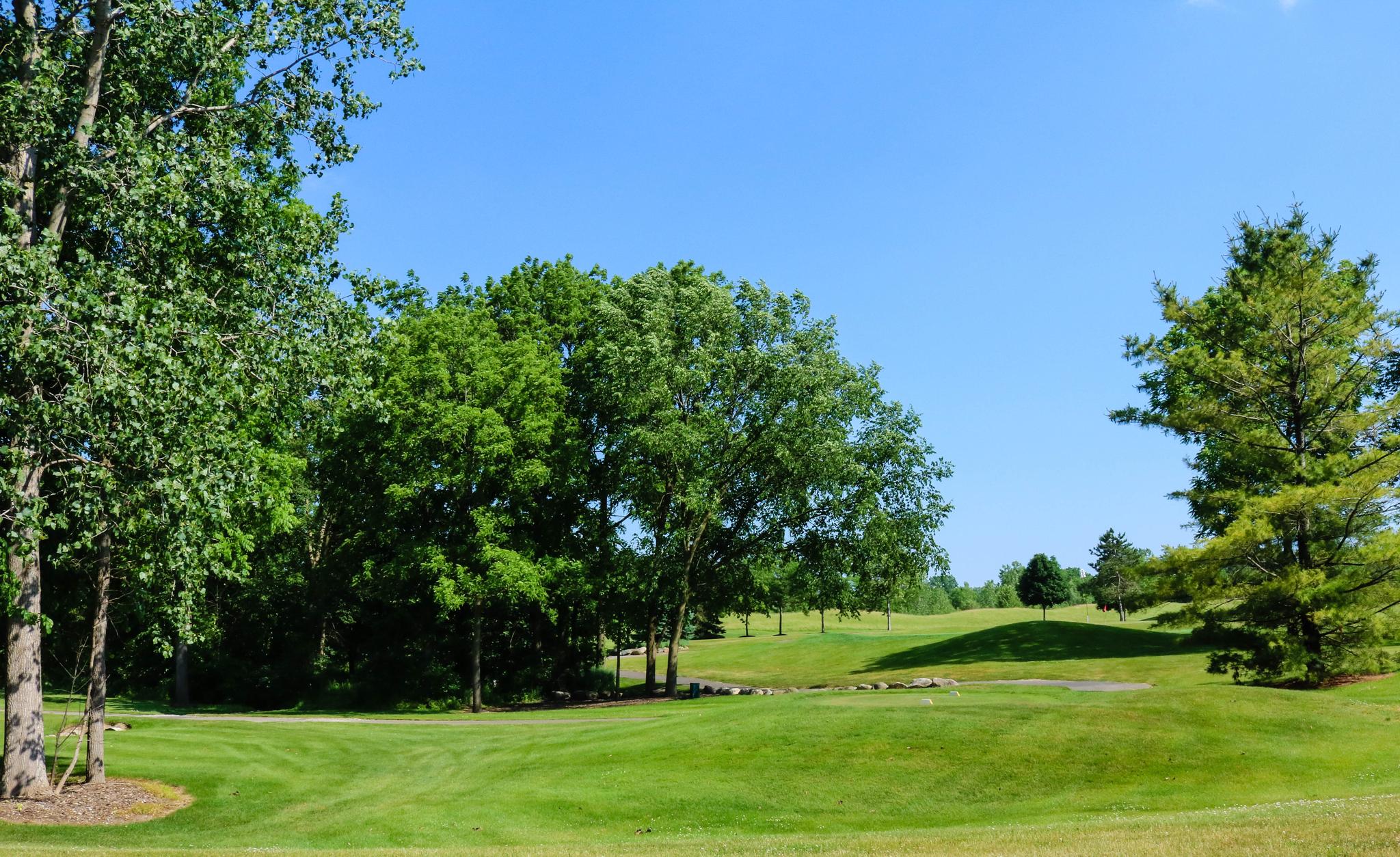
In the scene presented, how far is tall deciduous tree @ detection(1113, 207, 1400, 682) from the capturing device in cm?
2981

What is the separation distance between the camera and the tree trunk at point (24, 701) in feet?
57.0

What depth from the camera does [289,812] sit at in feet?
60.8

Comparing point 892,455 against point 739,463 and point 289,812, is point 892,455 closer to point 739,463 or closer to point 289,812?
point 739,463

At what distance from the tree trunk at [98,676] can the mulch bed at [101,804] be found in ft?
1.38

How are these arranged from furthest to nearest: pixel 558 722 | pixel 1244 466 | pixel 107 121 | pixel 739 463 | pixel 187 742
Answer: pixel 739 463 → pixel 1244 466 → pixel 558 722 → pixel 187 742 → pixel 107 121

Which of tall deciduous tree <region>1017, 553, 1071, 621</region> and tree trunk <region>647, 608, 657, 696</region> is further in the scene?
tall deciduous tree <region>1017, 553, 1071, 621</region>

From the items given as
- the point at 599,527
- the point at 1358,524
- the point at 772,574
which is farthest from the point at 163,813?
the point at 1358,524

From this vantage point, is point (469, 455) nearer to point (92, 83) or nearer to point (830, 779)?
point (92, 83)

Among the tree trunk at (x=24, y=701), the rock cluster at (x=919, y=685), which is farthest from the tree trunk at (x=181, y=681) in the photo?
the rock cluster at (x=919, y=685)

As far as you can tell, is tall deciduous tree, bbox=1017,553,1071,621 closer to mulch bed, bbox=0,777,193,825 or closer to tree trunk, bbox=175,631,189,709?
tree trunk, bbox=175,631,189,709

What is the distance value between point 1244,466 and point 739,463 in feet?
64.2

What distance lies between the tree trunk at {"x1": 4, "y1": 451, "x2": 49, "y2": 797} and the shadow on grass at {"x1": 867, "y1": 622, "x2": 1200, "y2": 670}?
39.3 m

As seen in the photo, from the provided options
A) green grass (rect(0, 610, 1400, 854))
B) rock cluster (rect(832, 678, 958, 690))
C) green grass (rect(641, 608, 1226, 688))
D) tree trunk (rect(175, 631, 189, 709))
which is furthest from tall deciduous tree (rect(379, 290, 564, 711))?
green grass (rect(641, 608, 1226, 688))

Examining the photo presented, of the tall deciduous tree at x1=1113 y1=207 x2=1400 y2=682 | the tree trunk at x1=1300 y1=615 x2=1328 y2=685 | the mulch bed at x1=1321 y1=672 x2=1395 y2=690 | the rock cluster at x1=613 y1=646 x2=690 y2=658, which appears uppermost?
the tall deciduous tree at x1=1113 y1=207 x2=1400 y2=682
